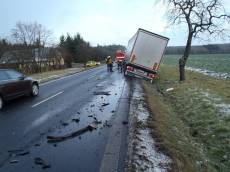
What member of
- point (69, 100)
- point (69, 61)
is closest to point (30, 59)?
point (69, 61)

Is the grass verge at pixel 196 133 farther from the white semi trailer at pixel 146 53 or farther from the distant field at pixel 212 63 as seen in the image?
the distant field at pixel 212 63

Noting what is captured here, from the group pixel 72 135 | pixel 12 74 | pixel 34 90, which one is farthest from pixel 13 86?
pixel 72 135

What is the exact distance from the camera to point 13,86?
13.4m

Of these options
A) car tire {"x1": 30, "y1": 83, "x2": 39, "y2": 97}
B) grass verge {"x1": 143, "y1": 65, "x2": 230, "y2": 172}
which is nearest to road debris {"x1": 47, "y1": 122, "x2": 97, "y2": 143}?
grass verge {"x1": 143, "y1": 65, "x2": 230, "y2": 172}

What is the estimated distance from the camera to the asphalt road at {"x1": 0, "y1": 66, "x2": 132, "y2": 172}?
18.7 ft

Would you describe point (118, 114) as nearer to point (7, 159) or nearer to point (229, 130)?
point (229, 130)

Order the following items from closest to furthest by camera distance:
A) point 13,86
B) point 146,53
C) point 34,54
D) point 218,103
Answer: point 218,103
point 13,86
point 146,53
point 34,54

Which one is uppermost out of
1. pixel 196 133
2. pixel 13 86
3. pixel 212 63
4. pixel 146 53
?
pixel 146 53

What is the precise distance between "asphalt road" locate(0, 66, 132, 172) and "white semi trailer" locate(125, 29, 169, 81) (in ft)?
25.2

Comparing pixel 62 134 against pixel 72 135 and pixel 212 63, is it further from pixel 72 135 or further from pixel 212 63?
pixel 212 63

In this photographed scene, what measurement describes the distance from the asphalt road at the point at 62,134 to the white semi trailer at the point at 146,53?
25.2ft

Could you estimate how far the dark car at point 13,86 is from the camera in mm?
12719

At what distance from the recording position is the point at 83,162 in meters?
5.71

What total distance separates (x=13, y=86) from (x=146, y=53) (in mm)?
9380
